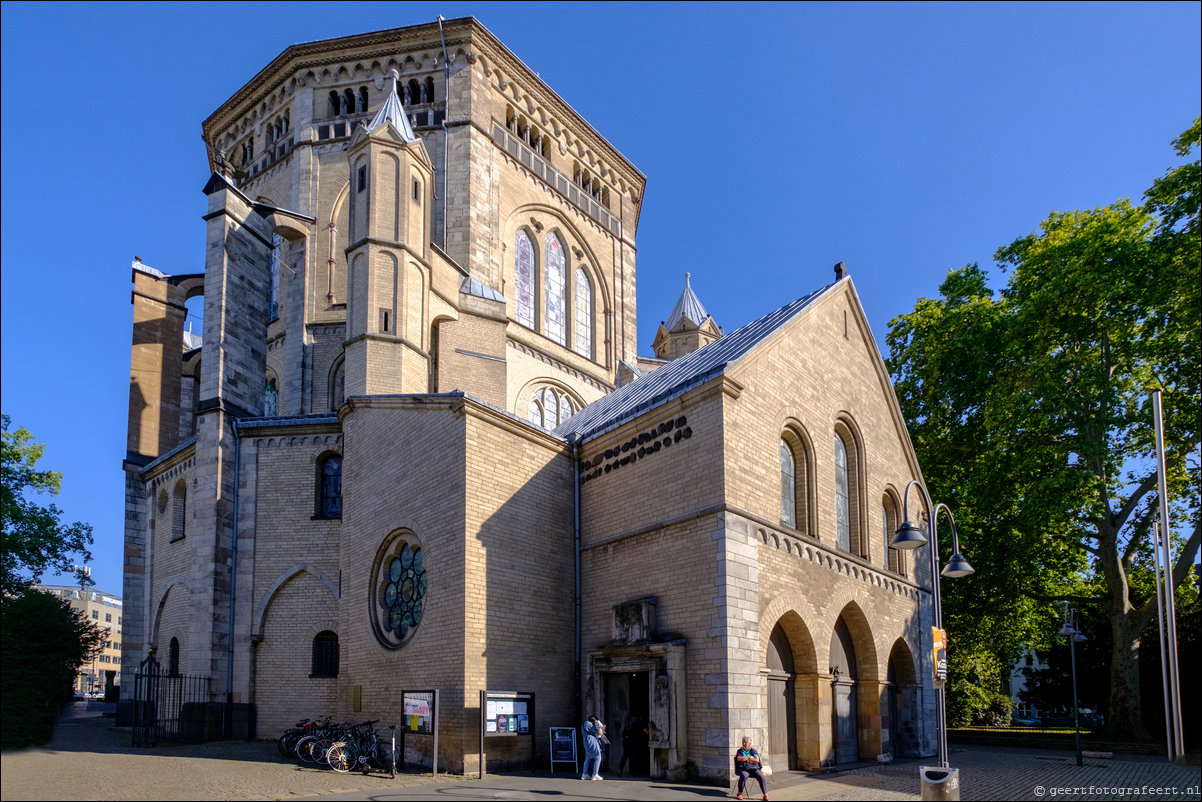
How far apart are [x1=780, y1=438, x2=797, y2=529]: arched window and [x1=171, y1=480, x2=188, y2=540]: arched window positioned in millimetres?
16390

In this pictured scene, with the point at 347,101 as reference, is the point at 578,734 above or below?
below

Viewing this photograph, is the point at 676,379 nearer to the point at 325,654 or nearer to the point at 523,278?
the point at 325,654

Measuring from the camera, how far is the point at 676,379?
21281 mm

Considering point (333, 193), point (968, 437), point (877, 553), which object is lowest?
point (877, 553)

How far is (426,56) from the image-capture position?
106 feet

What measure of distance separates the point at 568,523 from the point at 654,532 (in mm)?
2679

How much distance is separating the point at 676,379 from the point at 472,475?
5.67 m

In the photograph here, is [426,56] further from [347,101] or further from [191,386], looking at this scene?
[191,386]

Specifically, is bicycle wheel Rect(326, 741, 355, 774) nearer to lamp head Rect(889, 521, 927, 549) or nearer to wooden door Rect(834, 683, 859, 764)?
wooden door Rect(834, 683, 859, 764)

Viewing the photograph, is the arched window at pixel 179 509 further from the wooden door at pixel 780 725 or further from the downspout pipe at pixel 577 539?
the wooden door at pixel 780 725

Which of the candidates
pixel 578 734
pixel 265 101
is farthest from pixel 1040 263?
pixel 265 101

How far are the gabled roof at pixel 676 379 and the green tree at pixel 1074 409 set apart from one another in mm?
8241

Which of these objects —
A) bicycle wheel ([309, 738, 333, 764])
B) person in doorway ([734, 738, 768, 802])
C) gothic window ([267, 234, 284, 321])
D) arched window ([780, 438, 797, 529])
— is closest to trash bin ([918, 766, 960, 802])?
person in doorway ([734, 738, 768, 802])

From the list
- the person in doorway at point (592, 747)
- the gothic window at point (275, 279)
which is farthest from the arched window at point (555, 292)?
the person in doorway at point (592, 747)
